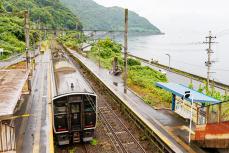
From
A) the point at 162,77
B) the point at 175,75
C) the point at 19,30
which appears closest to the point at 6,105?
the point at 162,77

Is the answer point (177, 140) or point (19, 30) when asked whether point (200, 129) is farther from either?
point (19, 30)

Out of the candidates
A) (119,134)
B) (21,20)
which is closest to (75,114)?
(119,134)

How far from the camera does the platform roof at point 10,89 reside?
9.83 m

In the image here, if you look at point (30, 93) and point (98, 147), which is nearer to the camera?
point (98, 147)

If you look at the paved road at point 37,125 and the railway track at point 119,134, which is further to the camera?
the railway track at point 119,134

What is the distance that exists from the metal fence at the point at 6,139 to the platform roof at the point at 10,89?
1.18 meters

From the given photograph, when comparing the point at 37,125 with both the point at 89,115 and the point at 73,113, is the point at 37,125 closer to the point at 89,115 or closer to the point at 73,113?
→ the point at 73,113

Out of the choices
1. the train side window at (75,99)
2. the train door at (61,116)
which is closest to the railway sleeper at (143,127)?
the train side window at (75,99)

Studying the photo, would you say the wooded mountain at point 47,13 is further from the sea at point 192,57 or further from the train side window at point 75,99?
the train side window at point 75,99

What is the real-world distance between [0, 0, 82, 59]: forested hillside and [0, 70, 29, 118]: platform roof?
9164 mm

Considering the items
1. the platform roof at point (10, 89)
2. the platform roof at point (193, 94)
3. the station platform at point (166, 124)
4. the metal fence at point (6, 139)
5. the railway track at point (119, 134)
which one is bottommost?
the railway track at point (119, 134)

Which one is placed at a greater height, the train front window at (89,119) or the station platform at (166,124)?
the train front window at (89,119)

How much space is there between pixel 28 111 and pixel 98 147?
6.46 meters

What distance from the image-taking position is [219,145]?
11.8 meters
